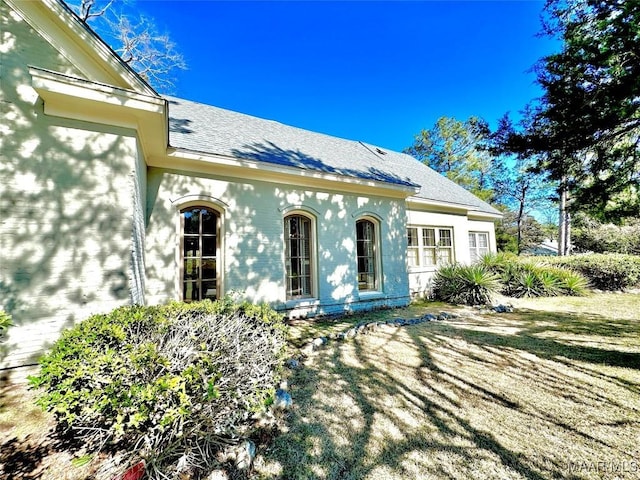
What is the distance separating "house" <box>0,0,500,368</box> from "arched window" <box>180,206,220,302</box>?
0.03 m

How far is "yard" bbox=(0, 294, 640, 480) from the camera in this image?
7.79 feet

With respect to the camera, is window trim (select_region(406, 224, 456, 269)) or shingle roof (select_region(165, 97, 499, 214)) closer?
shingle roof (select_region(165, 97, 499, 214))

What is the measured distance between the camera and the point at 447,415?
3.15m

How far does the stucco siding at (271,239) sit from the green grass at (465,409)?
198 centimetres

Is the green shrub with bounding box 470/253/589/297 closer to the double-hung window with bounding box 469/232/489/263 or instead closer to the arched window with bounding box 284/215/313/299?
the double-hung window with bounding box 469/232/489/263

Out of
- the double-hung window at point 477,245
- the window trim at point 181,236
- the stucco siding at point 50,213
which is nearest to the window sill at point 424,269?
the double-hung window at point 477,245

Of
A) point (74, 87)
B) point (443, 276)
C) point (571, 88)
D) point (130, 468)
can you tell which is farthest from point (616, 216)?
point (74, 87)

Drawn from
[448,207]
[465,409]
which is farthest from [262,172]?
[448,207]

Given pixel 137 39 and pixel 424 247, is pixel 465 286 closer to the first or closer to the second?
pixel 424 247

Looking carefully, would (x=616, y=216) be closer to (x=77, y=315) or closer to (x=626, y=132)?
(x=626, y=132)

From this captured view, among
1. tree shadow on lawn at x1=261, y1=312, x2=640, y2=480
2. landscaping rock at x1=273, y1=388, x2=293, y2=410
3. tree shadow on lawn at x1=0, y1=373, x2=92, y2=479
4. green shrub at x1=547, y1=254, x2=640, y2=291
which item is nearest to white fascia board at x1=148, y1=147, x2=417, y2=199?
tree shadow on lawn at x1=261, y1=312, x2=640, y2=480

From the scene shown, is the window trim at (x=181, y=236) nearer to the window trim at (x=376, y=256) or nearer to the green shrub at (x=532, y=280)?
the window trim at (x=376, y=256)

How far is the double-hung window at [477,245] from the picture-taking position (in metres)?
14.0

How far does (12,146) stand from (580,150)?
9797mm
